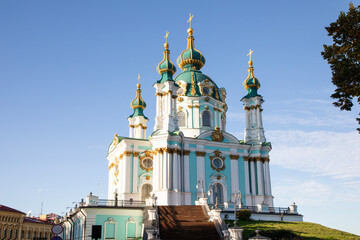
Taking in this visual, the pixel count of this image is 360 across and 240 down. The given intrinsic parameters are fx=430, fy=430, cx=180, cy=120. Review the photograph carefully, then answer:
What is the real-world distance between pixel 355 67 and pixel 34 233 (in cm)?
6042

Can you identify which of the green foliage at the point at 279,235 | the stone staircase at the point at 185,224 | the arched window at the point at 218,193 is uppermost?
the arched window at the point at 218,193

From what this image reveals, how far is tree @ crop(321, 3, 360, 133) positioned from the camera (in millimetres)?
16828

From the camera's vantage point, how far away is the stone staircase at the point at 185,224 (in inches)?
948

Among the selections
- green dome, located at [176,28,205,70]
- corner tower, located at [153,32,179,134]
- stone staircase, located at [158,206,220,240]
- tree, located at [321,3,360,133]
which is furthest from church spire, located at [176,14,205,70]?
tree, located at [321,3,360,133]

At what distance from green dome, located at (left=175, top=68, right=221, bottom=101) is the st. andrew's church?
3.9 inches

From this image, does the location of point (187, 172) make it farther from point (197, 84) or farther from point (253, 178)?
point (197, 84)

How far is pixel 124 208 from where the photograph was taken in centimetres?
2973

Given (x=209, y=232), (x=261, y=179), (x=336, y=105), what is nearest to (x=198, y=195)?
(x=261, y=179)

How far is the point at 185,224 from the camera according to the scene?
2598cm

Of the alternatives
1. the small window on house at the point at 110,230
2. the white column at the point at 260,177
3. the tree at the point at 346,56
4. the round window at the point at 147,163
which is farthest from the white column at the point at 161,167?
the tree at the point at 346,56

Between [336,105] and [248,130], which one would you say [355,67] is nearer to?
[336,105]

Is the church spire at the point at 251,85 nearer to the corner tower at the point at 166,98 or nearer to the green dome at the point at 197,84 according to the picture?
the green dome at the point at 197,84

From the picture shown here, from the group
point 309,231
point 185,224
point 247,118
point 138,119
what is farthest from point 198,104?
point 309,231

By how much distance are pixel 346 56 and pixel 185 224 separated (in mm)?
13898
